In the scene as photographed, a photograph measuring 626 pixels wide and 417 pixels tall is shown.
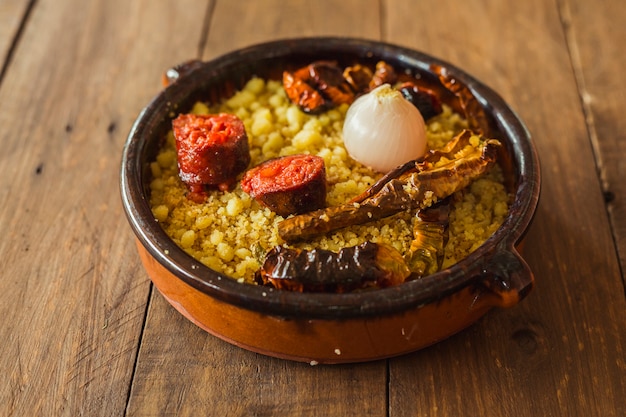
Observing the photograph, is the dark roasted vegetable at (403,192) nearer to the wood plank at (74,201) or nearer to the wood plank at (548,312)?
the wood plank at (548,312)

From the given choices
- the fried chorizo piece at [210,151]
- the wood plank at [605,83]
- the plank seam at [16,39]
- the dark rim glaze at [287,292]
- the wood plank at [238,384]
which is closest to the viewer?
the dark rim glaze at [287,292]

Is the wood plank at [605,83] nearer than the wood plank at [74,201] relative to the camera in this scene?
No

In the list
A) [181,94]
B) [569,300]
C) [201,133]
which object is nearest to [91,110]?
[181,94]

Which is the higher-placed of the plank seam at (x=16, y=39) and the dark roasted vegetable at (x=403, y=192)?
the dark roasted vegetable at (x=403, y=192)

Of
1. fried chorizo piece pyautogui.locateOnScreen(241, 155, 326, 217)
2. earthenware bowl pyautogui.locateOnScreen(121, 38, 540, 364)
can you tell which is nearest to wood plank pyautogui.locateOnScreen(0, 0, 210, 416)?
earthenware bowl pyautogui.locateOnScreen(121, 38, 540, 364)

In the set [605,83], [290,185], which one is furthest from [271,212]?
[605,83]

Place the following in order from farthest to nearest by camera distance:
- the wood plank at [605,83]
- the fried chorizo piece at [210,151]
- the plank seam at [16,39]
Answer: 1. the plank seam at [16,39]
2. the wood plank at [605,83]
3. the fried chorizo piece at [210,151]

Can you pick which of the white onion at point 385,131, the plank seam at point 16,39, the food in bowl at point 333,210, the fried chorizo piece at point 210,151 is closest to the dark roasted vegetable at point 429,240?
the food in bowl at point 333,210

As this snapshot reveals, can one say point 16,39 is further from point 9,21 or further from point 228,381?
point 228,381

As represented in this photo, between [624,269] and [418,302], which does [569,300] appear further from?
[418,302]
